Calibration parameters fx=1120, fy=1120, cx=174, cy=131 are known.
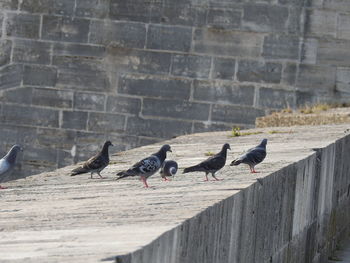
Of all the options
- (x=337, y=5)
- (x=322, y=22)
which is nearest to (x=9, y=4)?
(x=322, y=22)

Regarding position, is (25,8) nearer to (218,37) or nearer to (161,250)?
(218,37)

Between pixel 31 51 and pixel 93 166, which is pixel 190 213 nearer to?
pixel 93 166

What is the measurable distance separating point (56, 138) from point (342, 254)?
882 cm

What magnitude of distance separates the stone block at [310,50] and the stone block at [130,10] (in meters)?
2.43

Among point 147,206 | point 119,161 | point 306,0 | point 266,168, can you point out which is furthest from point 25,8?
→ point 147,206

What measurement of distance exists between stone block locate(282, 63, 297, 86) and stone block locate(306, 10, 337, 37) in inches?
23.5

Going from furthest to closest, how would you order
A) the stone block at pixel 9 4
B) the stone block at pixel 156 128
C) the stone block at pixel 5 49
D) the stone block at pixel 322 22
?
the stone block at pixel 5 49 → the stone block at pixel 9 4 → the stone block at pixel 156 128 → the stone block at pixel 322 22

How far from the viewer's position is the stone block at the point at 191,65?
1719cm

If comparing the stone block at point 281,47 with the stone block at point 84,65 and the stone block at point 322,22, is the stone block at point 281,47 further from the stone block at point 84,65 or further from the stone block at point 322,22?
the stone block at point 84,65

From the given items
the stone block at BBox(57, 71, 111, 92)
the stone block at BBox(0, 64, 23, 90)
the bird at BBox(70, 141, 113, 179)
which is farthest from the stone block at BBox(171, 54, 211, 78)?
the bird at BBox(70, 141, 113, 179)

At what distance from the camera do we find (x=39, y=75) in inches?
694

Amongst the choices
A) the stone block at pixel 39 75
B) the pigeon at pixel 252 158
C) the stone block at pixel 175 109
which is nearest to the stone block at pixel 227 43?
the stone block at pixel 175 109

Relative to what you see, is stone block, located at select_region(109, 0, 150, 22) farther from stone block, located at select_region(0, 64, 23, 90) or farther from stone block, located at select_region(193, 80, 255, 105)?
stone block, located at select_region(0, 64, 23, 90)

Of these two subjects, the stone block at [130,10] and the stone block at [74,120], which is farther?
the stone block at [74,120]
